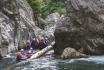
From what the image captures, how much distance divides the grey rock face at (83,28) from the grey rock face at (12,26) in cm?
671

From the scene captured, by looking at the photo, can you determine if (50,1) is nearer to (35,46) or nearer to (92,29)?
(35,46)

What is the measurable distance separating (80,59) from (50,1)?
39186 mm

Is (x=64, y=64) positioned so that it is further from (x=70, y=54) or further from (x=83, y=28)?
(x=83, y=28)

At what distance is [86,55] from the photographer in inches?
1083

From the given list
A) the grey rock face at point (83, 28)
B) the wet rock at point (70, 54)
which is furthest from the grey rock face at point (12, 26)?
the wet rock at point (70, 54)

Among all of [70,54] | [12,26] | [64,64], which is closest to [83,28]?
[70,54]

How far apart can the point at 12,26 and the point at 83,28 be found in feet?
38.3

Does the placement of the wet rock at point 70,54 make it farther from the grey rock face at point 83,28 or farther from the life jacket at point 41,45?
the life jacket at point 41,45

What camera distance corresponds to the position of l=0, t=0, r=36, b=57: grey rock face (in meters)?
33.3

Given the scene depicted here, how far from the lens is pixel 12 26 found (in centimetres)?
3694

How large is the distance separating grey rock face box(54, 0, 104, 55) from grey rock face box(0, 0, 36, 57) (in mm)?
6713

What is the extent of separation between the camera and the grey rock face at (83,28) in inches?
1084

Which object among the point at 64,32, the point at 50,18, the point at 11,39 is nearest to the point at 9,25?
the point at 11,39

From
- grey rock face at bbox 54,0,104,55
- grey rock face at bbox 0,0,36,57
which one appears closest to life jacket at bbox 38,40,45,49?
grey rock face at bbox 0,0,36,57
